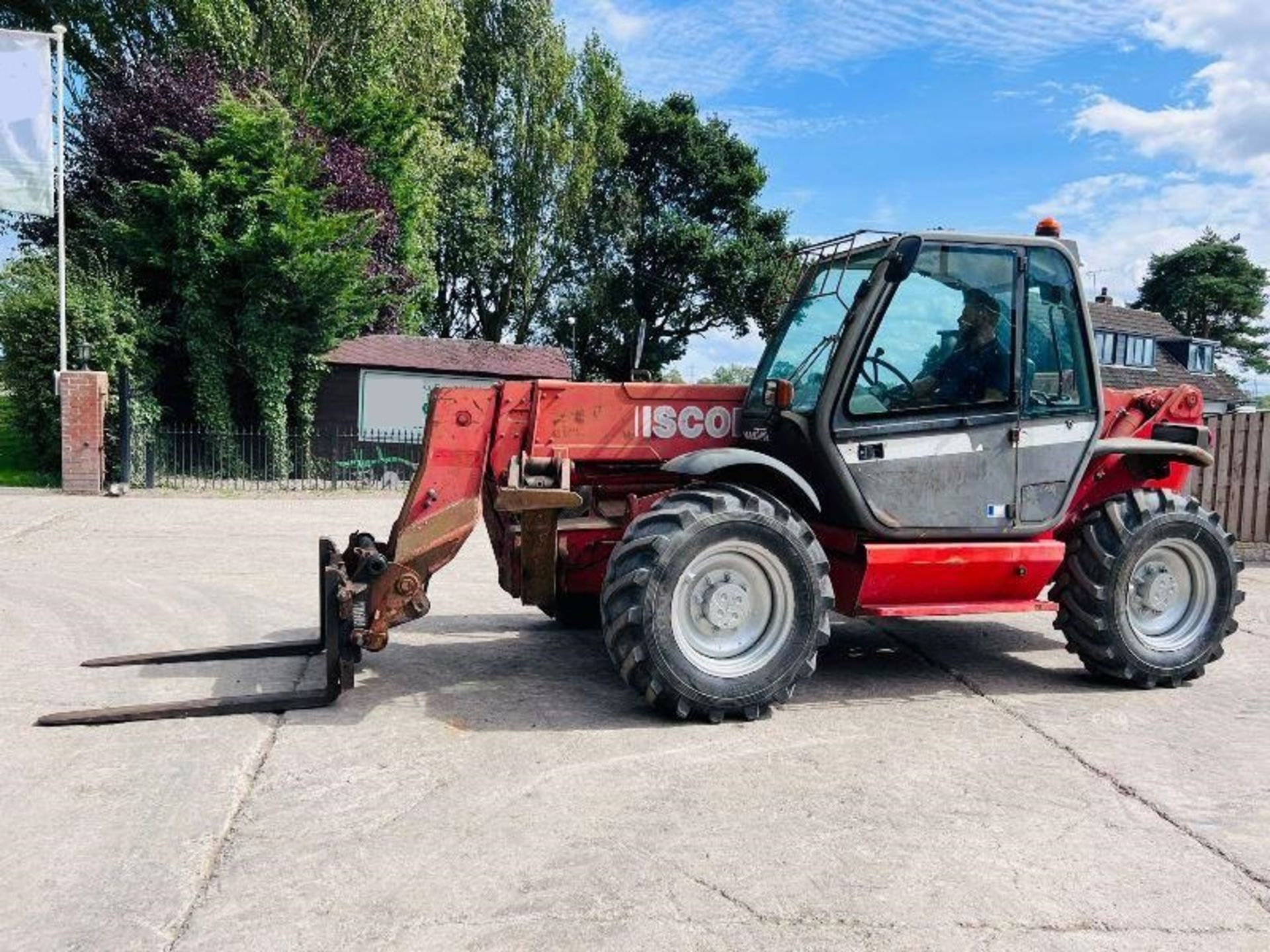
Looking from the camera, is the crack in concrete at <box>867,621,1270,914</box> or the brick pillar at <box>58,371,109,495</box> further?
the brick pillar at <box>58,371,109,495</box>

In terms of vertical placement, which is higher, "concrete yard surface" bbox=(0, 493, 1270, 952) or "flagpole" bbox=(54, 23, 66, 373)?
"flagpole" bbox=(54, 23, 66, 373)

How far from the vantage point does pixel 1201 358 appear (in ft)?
155

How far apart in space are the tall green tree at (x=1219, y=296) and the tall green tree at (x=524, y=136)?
41116mm

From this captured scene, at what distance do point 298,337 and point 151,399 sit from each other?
328 centimetres

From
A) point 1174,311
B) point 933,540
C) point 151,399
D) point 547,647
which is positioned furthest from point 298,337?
point 1174,311

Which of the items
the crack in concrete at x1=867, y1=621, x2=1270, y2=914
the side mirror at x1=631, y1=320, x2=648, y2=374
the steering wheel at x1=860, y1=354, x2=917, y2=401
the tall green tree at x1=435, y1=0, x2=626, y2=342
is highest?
the tall green tree at x1=435, y1=0, x2=626, y2=342

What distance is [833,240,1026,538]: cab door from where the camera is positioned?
17.8 ft

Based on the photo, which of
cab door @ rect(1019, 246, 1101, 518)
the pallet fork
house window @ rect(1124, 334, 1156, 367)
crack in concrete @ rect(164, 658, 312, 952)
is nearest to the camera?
crack in concrete @ rect(164, 658, 312, 952)

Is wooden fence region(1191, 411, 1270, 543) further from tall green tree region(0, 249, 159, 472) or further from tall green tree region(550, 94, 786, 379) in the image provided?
tall green tree region(550, 94, 786, 379)

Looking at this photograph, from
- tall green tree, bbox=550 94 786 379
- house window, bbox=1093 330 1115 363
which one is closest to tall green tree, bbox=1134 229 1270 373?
house window, bbox=1093 330 1115 363

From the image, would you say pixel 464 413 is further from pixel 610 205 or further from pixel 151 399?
pixel 610 205

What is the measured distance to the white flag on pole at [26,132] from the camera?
50.3 feet

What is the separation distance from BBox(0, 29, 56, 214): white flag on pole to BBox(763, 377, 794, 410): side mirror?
47.7 feet

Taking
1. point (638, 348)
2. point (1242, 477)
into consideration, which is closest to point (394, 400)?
point (1242, 477)
